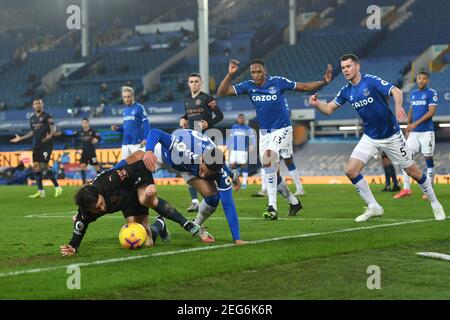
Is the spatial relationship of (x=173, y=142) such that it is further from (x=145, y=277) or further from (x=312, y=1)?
(x=312, y=1)

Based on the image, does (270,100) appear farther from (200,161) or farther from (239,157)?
(239,157)

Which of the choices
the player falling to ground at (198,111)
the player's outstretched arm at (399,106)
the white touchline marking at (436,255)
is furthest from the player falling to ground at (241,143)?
the white touchline marking at (436,255)

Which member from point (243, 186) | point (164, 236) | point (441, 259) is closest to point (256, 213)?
point (164, 236)

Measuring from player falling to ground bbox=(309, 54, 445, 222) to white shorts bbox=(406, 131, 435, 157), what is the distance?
5913 mm

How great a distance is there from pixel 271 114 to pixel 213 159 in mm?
4719

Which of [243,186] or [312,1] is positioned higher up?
[312,1]

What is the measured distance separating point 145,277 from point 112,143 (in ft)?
101

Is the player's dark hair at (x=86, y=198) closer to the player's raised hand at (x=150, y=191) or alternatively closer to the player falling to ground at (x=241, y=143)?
the player's raised hand at (x=150, y=191)

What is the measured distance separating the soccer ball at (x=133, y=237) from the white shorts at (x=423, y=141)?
991 cm

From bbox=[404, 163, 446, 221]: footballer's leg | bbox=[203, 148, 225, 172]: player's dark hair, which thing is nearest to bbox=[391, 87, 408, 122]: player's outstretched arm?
bbox=[404, 163, 446, 221]: footballer's leg

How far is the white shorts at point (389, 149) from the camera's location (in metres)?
12.1

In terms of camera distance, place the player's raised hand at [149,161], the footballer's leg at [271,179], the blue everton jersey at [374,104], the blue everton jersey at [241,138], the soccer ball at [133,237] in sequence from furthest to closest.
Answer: the blue everton jersey at [241,138] → the footballer's leg at [271,179] → the blue everton jersey at [374,104] → the soccer ball at [133,237] → the player's raised hand at [149,161]

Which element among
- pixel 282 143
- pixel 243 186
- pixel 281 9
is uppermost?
pixel 281 9

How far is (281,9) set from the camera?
50031 mm
